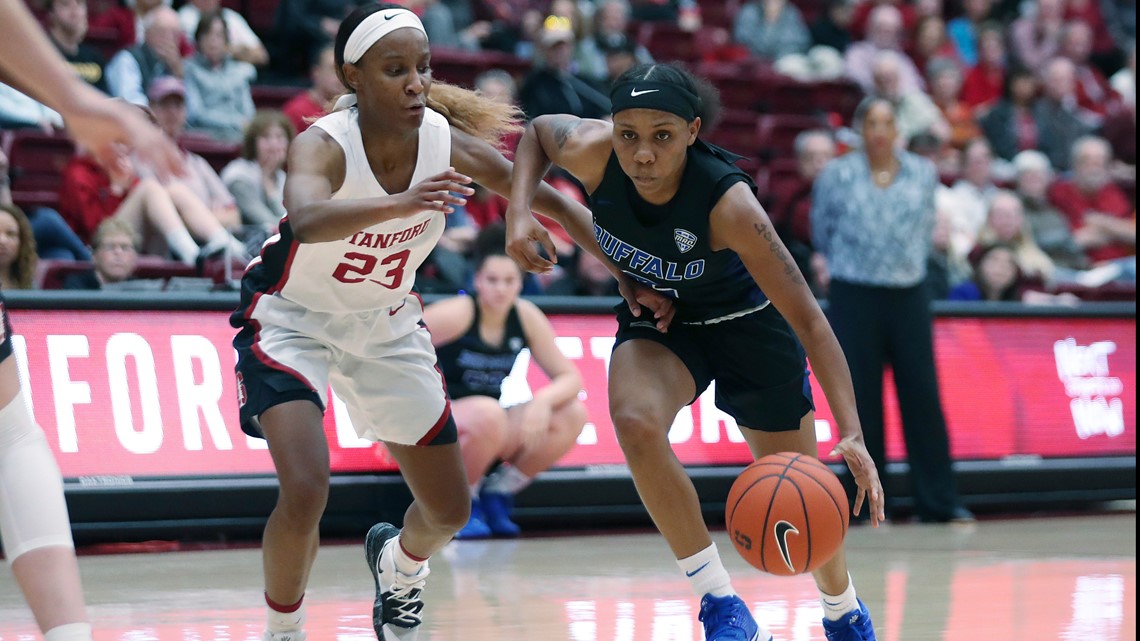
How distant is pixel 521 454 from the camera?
7836 millimetres

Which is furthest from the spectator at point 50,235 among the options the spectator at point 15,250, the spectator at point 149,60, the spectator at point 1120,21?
the spectator at point 1120,21

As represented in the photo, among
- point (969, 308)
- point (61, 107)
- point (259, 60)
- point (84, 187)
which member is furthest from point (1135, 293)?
point (61, 107)

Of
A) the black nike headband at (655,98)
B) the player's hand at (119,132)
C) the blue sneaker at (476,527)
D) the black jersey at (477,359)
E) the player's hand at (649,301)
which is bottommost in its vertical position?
the blue sneaker at (476,527)

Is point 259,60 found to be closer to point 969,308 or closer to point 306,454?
point 969,308

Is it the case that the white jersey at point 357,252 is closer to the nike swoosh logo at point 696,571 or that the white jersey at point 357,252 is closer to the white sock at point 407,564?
the white sock at point 407,564

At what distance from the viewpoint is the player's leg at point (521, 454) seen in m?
7.84

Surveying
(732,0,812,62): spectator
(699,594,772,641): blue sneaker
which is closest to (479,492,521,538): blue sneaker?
(699,594,772,641): blue sneaker

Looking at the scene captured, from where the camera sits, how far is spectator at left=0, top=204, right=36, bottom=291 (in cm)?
743

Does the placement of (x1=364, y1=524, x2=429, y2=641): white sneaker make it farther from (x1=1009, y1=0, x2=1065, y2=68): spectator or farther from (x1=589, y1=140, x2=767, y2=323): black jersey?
(x1=1009, y1=0, x2=1065, y2=68): spectator

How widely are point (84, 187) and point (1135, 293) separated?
24.9 ft

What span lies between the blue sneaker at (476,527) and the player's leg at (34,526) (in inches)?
185

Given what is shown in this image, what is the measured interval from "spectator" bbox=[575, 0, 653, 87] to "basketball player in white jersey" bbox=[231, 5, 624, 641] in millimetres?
7382

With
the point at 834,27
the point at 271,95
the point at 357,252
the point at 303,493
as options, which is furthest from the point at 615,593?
the point at 834,27

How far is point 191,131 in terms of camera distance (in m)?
10.2
